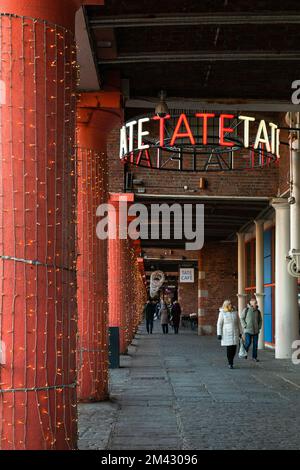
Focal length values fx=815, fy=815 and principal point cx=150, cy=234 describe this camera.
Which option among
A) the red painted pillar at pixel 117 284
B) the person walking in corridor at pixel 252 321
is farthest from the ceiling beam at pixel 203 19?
the red painted pillar at pixel 117 284

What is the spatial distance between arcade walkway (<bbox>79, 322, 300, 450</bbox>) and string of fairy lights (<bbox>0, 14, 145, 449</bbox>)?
257 centimetres

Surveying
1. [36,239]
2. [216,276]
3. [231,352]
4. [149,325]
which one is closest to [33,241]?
[36,239]

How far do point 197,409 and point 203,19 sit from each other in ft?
17.4

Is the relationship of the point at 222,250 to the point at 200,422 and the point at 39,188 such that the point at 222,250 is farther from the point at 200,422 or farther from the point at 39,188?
the point at 39,188

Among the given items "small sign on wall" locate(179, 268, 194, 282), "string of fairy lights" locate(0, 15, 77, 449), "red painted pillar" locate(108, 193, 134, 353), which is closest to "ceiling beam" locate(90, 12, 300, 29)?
"string of fairy lights" locate(0, 15, 77, 449)

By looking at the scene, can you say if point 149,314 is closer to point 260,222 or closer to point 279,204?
point 260,222

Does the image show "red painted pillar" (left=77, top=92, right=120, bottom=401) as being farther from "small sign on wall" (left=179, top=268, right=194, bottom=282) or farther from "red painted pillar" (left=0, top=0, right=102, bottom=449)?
"small sign on wall" (left=179, top=268, right=194, bottom=282)

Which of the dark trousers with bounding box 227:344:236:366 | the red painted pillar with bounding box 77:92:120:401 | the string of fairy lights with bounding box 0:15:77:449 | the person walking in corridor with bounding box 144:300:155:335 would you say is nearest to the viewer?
the string of fairy lights with bounding box 0:15:77:449

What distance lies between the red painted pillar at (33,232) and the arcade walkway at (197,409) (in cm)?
259

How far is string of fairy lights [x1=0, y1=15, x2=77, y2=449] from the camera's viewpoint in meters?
5.74

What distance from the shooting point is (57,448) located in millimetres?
5961

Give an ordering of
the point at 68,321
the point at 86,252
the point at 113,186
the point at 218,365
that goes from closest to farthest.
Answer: the point at 68,321
the point at 86,252
the point at 218,365
the point at 113,186

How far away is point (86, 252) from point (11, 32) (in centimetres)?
647
